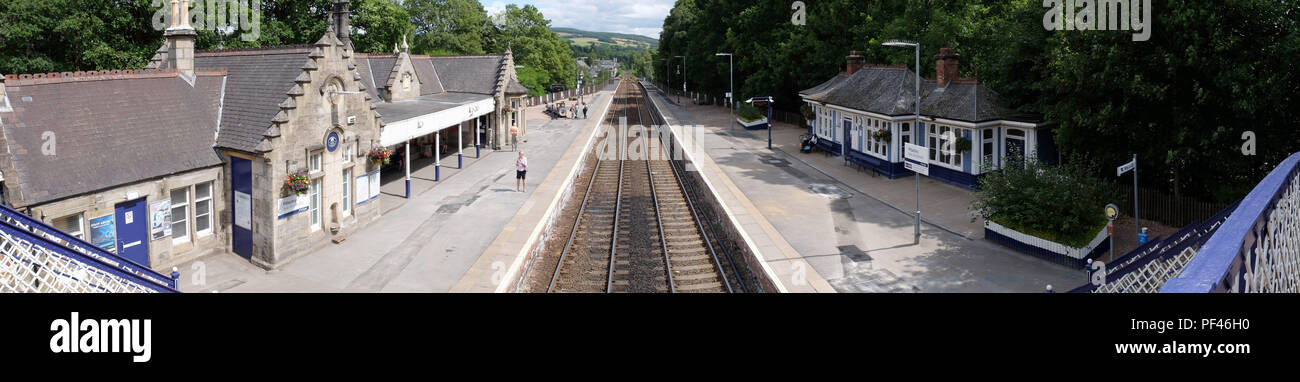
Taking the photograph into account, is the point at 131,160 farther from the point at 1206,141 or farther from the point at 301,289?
the point at 1206,141

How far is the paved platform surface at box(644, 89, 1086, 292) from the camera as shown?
16.6 m

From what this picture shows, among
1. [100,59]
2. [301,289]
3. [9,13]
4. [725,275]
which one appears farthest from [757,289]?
[9,13]

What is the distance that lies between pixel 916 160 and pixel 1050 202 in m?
4.08

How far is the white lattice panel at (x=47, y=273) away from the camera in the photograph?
660 centimetres

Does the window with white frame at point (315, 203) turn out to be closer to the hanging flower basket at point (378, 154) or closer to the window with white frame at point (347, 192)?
the window with white frame at point (347, 192)

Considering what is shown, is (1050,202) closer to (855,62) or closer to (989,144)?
(989,144)

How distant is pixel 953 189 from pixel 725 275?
12982 mm

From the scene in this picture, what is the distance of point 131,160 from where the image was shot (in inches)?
647

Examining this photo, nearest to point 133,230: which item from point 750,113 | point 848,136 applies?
point 848,136

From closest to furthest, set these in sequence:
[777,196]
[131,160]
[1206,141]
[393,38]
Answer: [131,160] < [1206,141] < [777,196] < [393,38]

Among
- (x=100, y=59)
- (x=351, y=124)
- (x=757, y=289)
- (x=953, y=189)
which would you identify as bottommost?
(x=757, y=289)

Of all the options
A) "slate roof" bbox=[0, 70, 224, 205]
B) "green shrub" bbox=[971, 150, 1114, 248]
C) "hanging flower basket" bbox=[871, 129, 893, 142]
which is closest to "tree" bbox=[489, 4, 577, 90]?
"hanging flower basket" bbox=[871, 129, 893, 142]

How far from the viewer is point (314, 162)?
1956 centimetres

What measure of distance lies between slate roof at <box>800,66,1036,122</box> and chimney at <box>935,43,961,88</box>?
34cm
